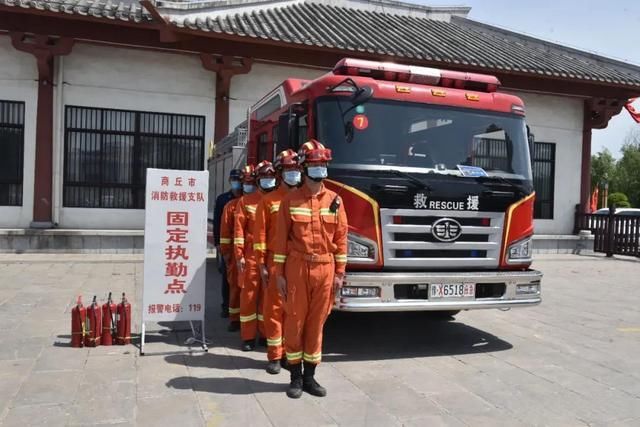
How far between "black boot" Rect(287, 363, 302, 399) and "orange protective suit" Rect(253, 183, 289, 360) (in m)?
0.49

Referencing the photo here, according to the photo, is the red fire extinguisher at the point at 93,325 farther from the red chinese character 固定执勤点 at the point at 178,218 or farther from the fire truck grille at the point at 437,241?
the fire truck grille at the point at 437,241

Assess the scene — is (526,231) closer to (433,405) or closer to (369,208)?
(369,208)

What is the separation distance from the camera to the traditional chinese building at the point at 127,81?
12.5 metres

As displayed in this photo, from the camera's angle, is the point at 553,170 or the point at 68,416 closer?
the point at 68,416

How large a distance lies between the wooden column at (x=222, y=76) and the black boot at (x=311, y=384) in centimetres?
987

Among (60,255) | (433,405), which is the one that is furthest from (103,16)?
(433,405)

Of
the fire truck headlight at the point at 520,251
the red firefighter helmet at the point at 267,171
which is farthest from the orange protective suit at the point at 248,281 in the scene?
the fire truck headlight at the point at 520,251

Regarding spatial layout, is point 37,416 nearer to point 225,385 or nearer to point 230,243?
point 225,385

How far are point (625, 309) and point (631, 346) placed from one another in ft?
8.58

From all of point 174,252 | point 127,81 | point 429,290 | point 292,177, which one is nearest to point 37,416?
point 174,252

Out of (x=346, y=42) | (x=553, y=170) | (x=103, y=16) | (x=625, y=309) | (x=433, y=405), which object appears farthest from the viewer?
(x=553, y=170)

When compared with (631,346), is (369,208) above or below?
above

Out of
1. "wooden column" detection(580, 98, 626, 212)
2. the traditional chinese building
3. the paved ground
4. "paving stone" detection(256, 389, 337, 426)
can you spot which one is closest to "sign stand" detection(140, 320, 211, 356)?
the paved ground

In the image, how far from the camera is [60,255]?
1251 cm
